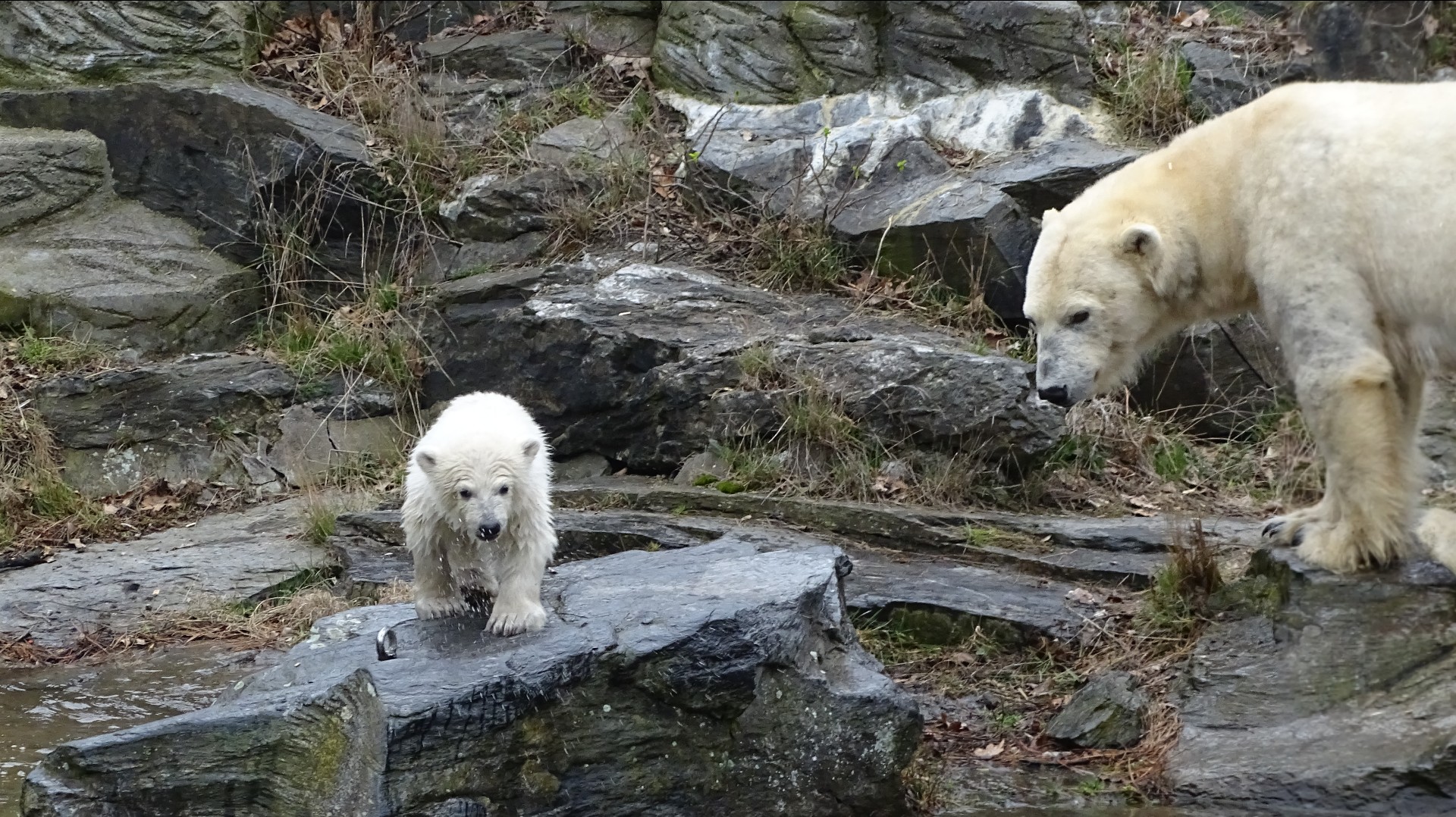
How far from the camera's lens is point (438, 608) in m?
4.82

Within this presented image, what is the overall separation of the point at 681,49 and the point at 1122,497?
5.24 meters

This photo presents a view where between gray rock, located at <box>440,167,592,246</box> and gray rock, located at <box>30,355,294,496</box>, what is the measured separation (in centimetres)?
189

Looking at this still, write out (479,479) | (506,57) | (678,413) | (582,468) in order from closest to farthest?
(479,479), (678,413), (582,468), (506,57)

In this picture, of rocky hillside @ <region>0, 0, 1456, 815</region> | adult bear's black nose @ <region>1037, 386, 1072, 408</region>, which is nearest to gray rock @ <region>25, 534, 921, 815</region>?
rocky hillside @ <region>0, 0, 1456, 815</region>

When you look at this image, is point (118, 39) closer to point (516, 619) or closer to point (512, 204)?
point (512, 204)

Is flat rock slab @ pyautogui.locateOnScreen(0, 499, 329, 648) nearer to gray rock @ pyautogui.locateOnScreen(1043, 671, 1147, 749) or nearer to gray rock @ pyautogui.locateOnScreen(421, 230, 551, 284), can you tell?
gray rock @ pyautogui.locateOnScreen(421, 230, 551, 284)

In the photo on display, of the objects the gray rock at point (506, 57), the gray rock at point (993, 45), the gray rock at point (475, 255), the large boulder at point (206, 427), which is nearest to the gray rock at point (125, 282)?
the large boulder at point (206, 427)

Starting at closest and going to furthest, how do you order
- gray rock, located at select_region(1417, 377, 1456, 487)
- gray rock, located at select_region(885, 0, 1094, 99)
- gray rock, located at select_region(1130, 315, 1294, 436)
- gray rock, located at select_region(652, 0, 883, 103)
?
1. gray rock, located at select_region(1417, 377, 1456, 487)
2. gray rock, located at select_region(1130, 315, 1294, 436)
3. gray rock, located at select_region(885, 0, 1094, 99)
4. gray rock, located at select_region(652, 0, 883, 103)

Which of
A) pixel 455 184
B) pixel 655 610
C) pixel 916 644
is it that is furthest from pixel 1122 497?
pixel 455 184

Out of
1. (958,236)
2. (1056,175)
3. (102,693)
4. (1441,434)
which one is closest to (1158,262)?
(1441,434)

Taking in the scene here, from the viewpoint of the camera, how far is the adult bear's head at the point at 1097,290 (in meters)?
5.12

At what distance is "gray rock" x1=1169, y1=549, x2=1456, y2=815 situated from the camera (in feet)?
14.5

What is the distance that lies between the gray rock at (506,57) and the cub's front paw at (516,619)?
23.0ft

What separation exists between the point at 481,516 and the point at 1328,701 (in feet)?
10.0
